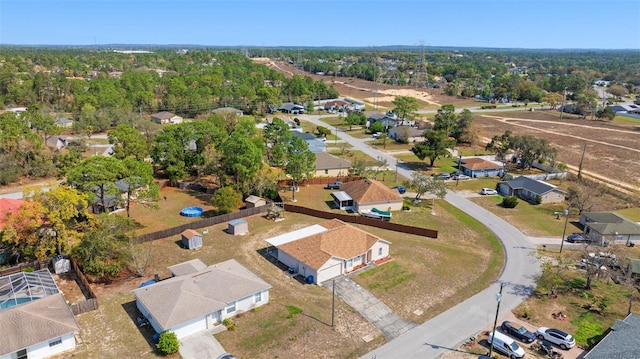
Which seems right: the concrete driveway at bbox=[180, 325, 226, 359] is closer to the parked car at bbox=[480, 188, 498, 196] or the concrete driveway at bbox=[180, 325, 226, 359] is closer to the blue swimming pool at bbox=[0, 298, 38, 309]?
the blue swimming pool at bbox=[0, 298, 38, 309]

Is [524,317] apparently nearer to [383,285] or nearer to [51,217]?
[383,285]

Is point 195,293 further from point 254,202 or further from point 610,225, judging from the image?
point 610,225

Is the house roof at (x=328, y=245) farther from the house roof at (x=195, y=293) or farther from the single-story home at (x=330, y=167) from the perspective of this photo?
the single-story home at (x=330, y=167)

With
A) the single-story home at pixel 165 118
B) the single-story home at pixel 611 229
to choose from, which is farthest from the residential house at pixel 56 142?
the single-story home at pixel 611 229

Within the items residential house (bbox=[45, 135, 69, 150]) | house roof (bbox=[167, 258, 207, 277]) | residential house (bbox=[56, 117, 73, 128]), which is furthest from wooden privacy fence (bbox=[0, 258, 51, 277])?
residential house (bbox=[56, 117, 73, 128])

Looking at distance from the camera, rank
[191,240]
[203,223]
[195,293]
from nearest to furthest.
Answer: [195,293] < [191,240] < [203,223]

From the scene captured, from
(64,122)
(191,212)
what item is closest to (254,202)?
(191,212)

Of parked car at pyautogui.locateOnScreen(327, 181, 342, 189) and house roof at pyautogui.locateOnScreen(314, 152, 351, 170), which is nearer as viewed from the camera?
parked car at pyautogui.locateOnScreen(327, 181, 342, 189)
